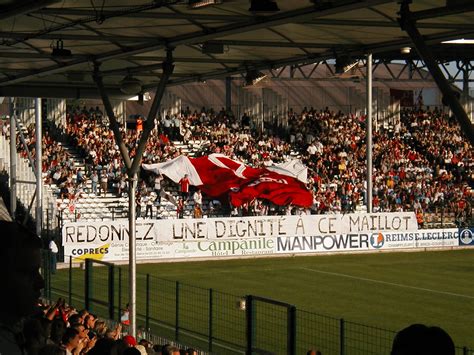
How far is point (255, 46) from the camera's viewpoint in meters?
17.0

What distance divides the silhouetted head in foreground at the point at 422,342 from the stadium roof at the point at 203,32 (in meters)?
8.44

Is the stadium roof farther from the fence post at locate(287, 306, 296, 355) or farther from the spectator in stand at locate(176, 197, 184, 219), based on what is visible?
the spectator in stand at locate(176, 197, 184, 219)

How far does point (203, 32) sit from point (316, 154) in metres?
41.3

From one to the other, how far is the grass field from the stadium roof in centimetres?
643

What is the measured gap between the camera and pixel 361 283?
34219mm


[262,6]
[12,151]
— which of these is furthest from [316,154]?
[262,6]

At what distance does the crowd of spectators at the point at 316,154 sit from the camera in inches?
1890

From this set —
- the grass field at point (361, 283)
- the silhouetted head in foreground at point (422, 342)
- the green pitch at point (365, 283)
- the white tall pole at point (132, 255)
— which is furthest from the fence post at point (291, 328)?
the silhouetted head in foreground at point (422, 342)

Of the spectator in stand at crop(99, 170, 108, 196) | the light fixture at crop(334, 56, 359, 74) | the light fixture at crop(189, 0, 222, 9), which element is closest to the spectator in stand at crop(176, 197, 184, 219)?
the spectator in stand at crop(99, 170, 108, 196)

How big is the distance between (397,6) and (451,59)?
53329 mm

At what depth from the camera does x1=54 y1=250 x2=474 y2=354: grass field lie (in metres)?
27.3

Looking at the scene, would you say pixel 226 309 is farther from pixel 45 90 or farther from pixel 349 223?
pixel 349 223

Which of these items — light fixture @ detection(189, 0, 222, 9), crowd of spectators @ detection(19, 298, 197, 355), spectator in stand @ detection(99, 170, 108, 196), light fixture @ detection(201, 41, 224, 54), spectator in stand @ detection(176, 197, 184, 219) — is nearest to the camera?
crowd of spectators @ detection(19, 298, 197, 355)

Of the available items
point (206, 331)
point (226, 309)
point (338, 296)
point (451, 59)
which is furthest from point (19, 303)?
point (451, 59)
